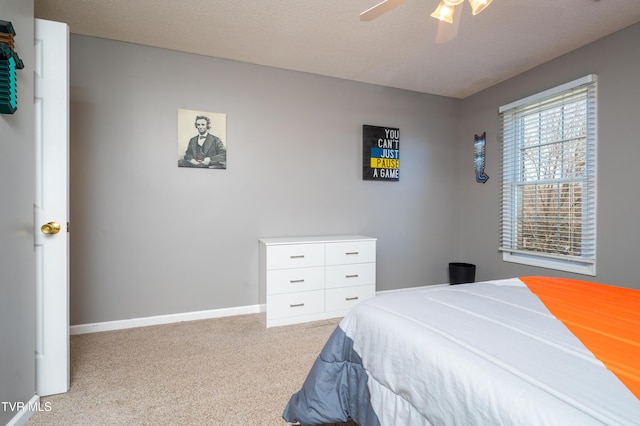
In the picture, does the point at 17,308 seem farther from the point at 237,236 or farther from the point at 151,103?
the point at 151,103

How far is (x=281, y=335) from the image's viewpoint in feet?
8.32

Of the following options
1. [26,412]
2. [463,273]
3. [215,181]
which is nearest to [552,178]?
[463,273]

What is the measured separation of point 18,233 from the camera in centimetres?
148

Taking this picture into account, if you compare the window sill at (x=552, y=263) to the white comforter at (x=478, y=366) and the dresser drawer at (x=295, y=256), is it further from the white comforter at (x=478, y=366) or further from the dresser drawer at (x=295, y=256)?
the dresser drawer at (x=295, y=256)

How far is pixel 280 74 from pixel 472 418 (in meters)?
3.19

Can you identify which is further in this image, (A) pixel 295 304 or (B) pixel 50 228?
(A) pixel 295 304

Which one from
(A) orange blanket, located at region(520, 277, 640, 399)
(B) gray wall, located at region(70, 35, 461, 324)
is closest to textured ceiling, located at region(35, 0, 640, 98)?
(B) gray wall, located at region(70, 35, 461, 324)

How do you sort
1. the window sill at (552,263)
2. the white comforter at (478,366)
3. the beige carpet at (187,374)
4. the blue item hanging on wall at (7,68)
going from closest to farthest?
the white comforter at (478,366) → the blue item hanging on wall at (7,68) → the beige carpet at (187,374) → the window sill at (552,263)

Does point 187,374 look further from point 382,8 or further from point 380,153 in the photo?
point 380,153

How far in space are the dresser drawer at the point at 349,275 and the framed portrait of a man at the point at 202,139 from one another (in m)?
1.46

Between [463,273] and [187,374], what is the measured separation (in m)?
3.10

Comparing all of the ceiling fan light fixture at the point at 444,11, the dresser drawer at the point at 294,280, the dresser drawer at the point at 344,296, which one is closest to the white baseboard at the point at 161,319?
the dresser drawer at the point at 294,280

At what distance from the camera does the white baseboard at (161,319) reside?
2.57 metres

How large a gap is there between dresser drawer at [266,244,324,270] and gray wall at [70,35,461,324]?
427 millimetres
